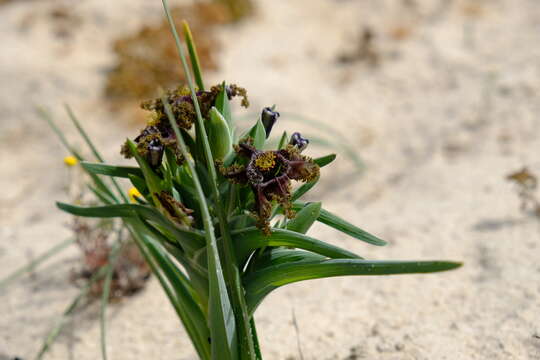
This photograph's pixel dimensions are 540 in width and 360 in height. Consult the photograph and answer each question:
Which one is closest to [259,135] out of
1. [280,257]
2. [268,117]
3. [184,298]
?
[268,117]

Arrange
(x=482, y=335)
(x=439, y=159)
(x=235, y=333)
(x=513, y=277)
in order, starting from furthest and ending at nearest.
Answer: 1. (x=439, y=159)
2. (x=513, y=277)
3. (x=482, y=335)
4. (x=235, y=333)

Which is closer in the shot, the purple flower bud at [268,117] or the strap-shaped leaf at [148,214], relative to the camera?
the strap-shaped leaf at [148,214]

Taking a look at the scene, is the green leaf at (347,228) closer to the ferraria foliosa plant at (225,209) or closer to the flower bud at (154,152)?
the ferraria foliosa plant at (225,209)

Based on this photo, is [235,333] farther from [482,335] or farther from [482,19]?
[482,19]

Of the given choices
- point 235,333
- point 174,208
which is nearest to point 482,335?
point 235,333

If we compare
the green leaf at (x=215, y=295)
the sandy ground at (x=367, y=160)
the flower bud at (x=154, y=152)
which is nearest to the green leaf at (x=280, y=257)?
the green leaf at (x=215, y=295)
